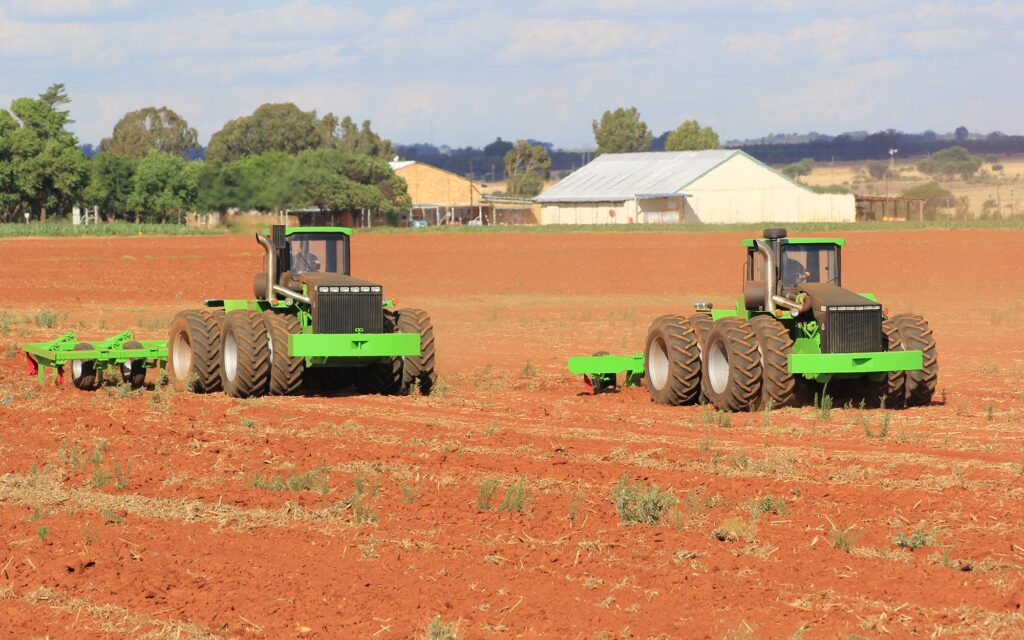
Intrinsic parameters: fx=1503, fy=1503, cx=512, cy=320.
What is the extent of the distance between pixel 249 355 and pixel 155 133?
17159cm

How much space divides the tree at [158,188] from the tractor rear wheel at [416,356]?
8074 centimetres

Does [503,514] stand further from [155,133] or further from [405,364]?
[155,133]

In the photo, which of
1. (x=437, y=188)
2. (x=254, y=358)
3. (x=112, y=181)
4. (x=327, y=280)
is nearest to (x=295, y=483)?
(x=254, y=358)

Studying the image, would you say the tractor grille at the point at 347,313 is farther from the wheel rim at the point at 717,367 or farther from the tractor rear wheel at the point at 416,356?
the wheel rim at the point at 717,367

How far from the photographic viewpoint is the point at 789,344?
17.1m

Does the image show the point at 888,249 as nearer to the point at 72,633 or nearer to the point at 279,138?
the point at 72,633

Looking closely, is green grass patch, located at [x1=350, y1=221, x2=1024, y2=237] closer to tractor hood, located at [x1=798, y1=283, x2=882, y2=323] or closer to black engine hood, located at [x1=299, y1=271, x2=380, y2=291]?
black engine hood, located at [x1=299, y1=271, x2=380, y2=291]

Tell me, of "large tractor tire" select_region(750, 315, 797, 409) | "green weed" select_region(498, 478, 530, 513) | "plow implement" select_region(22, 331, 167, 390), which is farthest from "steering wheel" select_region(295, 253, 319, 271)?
"green weed" select_region(498, 478, 530, 513)

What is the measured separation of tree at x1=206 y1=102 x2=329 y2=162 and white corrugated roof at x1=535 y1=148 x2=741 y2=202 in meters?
52.6

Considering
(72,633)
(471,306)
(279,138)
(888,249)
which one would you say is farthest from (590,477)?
(279,138)

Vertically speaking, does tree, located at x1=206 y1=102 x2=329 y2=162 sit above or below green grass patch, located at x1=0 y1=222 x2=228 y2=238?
above

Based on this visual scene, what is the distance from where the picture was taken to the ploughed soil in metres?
8.93

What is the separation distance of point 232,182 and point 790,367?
46.8 feet

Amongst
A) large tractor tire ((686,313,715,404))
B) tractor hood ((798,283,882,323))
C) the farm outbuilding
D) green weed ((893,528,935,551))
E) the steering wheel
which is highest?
the farm outbuilding
